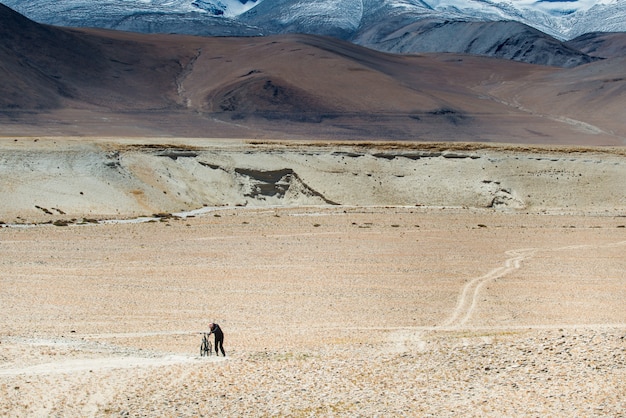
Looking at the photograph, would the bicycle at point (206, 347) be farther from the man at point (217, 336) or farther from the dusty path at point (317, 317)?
the dusty path at point (317, 317)

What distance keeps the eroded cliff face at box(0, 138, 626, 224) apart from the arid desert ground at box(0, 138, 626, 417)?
11 centimetres

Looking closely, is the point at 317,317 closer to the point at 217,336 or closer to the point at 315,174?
the point at 217,336

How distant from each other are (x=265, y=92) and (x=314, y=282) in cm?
8555

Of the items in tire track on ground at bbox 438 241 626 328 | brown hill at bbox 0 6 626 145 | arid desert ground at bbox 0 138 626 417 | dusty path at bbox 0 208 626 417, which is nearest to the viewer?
dusty path at bbox 0 208 626 417

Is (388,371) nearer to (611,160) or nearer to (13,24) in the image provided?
(611,160)

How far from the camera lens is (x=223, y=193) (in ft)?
137

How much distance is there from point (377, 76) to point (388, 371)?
4090 inches

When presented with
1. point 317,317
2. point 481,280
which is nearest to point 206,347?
point 317,317

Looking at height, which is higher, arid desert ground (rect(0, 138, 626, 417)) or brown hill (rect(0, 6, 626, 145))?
brown hill (rect(0, 6, 626, 145))

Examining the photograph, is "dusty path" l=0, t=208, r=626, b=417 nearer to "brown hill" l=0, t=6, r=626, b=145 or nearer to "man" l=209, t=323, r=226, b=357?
"man" l=209, t=323, r=226, b=357

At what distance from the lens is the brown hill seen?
92.8m

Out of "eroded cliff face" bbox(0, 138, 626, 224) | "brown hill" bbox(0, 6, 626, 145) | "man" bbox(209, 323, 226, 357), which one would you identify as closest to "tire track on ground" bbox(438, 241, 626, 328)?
"man" bbox(209, 323, 226, 357)

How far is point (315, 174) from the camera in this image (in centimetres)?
4325

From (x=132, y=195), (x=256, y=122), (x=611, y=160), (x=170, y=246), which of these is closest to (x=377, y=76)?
(x=256, y=122)
